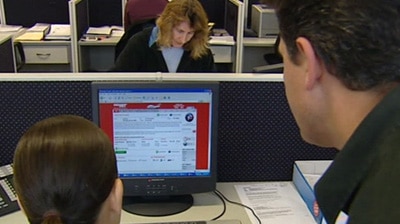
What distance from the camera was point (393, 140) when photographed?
1.87ft

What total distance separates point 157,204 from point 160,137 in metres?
0.22

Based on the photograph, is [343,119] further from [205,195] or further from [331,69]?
[205,195]

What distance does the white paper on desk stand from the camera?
4.58 ft

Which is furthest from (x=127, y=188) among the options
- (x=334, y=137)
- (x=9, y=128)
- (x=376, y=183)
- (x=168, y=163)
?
(x=376, y=183)

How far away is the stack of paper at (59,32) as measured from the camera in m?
3.87

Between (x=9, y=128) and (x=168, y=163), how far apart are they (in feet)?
1.65

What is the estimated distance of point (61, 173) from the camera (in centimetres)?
83

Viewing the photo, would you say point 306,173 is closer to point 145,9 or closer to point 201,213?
point 201,213

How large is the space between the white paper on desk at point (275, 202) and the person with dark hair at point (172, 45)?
1.26 meters

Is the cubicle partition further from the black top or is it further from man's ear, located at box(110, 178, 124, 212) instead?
the black top

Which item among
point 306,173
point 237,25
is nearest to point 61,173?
point 306,173

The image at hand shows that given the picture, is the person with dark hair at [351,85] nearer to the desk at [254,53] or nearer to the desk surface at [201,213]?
the desk surface at [201,213]

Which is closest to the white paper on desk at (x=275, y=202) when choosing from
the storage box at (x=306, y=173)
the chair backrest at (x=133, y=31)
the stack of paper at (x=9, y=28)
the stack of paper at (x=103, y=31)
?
the storage box at (x=306, y=173)

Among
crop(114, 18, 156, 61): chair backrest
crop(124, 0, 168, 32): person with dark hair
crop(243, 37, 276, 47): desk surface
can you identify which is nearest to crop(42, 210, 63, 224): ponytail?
crop(114, 18, 156, 61): chair backrest
